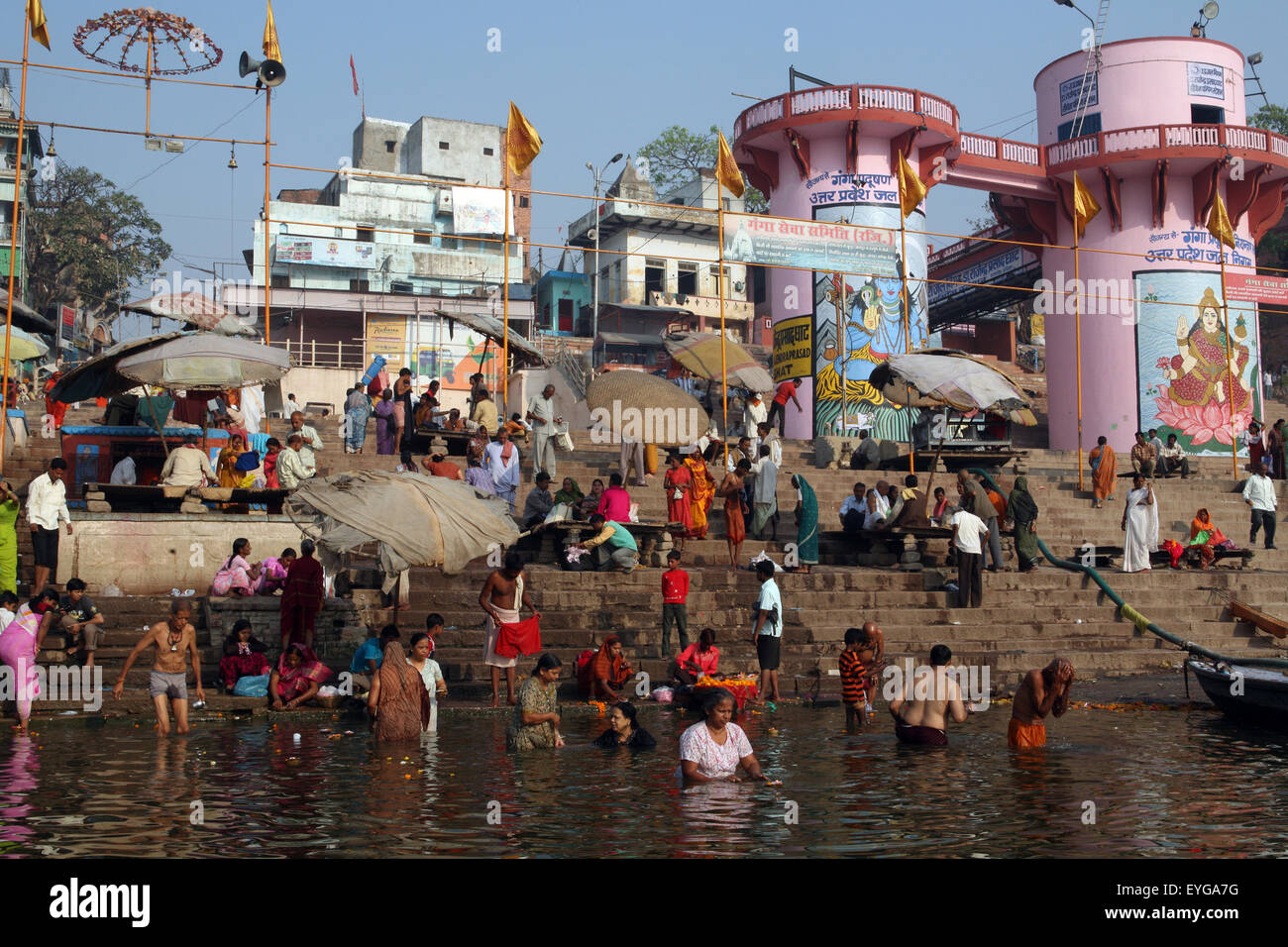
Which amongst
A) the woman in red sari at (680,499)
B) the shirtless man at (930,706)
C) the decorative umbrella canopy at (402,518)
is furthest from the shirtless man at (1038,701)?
the woman in red sari at (680,499)

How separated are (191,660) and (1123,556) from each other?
1260 cm

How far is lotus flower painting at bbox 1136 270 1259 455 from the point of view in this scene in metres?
28.9

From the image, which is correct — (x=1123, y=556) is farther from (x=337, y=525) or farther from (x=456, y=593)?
(x=337, y=525)

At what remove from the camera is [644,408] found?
17.6m

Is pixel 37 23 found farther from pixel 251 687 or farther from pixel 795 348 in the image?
pixel 795 348

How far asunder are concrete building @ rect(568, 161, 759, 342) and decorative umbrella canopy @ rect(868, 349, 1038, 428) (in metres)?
25.7

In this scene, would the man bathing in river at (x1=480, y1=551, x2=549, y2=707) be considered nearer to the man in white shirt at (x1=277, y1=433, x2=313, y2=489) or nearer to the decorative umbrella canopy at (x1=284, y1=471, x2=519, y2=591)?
the decorative umbrella canopy at (x1=284, y1=471, x2=519, y2=591)

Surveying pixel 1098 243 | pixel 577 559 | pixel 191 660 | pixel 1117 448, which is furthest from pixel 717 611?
pixel 1098 243

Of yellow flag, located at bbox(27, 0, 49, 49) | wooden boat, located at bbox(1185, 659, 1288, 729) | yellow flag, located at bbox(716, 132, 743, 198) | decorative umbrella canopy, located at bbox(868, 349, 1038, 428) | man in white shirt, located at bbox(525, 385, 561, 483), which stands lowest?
wooden boat, located at bbox(1185, 659, 1288, 729)

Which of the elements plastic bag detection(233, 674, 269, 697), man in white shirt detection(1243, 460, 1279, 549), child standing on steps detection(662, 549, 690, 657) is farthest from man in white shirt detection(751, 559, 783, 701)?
man in white shirt detection(1243, 460, 1279, 549)

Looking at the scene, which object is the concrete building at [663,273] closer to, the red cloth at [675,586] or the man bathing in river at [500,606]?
the red cloth at [675,586]

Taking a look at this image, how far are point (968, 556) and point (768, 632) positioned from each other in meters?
3.75

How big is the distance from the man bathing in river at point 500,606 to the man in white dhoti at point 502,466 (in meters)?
4.58

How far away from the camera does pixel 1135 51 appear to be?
30344 mm
